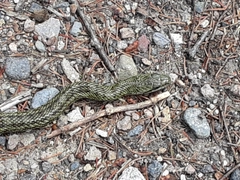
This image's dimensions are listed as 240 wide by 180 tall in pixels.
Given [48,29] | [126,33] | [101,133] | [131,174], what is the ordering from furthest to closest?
1. [126,33]
2. [48,29]
3. [101,133]
4. [131,174]

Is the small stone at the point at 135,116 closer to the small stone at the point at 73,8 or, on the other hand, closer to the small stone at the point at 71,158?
the small stone at the point at 71,158

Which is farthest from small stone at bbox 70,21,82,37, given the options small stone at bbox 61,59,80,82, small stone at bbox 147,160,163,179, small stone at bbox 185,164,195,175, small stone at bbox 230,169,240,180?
small stone at bbox 230,169,240,180

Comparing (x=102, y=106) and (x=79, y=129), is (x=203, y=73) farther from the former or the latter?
(x=79, y=129)

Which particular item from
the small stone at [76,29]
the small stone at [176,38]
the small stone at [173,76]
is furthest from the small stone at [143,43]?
the small stone at [76,29]

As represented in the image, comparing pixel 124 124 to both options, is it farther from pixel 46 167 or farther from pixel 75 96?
pixel 46 167

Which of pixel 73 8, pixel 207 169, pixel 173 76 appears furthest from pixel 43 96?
pixel 207 169

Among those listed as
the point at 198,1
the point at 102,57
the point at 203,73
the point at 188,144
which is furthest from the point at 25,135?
the point at 198,1
